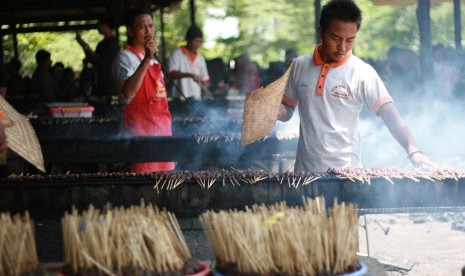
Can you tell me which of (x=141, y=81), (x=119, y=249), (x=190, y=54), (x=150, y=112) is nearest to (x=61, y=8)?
(x=190, y=54)

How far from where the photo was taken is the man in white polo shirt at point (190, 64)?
36.9 ft

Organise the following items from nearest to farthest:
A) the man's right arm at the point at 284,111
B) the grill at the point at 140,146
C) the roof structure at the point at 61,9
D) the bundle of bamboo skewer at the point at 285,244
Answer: the bundle of bamboo skewer at the point at 285,244 < the man's right arm at the point at 284,111 < the grill at the point at 140,146 < the roof structure at the point at 61,9

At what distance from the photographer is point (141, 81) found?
20.9ft

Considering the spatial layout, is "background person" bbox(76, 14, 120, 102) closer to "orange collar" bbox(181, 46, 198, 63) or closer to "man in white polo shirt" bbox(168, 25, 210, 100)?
"man in white polo shirt" bbox(168, 25, 210, 100)

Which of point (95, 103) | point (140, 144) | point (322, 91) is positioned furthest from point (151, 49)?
point (95, 103)

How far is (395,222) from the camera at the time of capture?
31.2 feet

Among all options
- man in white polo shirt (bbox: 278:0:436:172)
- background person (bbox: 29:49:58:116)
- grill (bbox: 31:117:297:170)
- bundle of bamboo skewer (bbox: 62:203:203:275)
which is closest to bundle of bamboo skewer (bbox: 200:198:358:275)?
bundle of bamboo skewer (bbox: 62:203:203:275)

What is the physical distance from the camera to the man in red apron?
21.4 ft

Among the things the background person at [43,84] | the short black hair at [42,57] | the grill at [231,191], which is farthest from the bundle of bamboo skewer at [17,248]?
the short black hair at [42,57]

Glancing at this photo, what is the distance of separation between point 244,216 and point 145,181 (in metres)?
1.77

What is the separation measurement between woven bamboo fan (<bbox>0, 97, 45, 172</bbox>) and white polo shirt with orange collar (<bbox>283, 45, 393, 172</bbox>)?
69.1 inches

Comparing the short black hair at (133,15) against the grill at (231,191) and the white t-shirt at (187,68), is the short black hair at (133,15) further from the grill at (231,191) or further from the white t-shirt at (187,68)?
the white t-shirt at (187,68)

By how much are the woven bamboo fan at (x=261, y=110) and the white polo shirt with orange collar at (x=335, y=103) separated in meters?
0.25

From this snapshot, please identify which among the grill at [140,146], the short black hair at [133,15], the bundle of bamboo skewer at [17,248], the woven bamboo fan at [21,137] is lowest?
the grill at [140,146]
